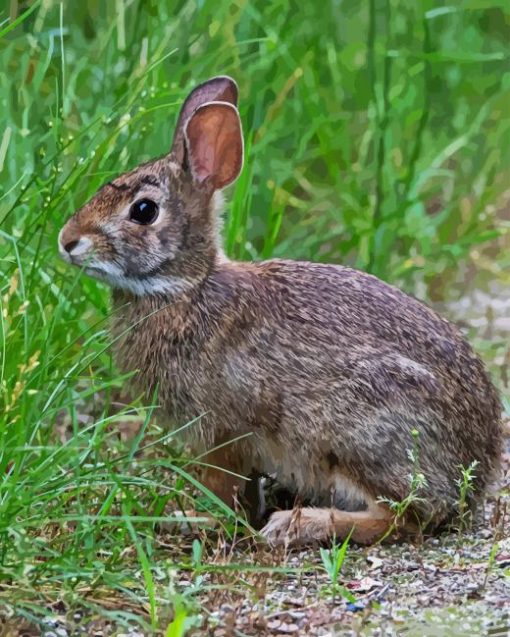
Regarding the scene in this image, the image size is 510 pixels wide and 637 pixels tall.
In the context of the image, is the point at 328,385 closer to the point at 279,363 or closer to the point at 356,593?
the point at 279,363

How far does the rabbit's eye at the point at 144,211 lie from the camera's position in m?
5.10

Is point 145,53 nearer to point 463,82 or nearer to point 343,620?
point 463,82

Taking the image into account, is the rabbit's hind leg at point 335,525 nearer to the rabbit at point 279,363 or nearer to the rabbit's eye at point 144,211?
the rabbit at point 279,363

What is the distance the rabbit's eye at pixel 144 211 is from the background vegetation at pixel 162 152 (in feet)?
0.86

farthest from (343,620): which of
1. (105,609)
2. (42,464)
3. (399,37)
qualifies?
(399,37)

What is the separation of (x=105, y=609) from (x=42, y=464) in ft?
1.46

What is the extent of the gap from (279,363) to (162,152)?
1607 millimetres

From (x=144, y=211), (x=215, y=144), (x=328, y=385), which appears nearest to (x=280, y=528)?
(x=328, y=385)

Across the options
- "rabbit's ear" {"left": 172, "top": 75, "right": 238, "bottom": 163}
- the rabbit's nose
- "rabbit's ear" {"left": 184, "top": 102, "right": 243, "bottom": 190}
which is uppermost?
"rabbit's ear" {"left": 172, "top": 75, "right": 238, "bottom": 163}

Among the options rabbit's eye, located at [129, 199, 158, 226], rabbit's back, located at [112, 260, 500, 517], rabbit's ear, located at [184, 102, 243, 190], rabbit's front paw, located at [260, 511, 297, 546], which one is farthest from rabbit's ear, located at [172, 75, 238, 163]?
rabbit's front paw, located at [260, 511, 297, 546]

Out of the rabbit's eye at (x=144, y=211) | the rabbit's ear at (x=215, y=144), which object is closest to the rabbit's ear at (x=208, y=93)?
the rabbit's ear at (x=215, y=144)

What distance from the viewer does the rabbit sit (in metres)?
5.01

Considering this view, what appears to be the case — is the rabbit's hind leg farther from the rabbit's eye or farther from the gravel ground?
the rabbit's eye

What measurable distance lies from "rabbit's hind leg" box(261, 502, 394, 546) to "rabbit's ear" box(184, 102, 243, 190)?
113 centimetres
